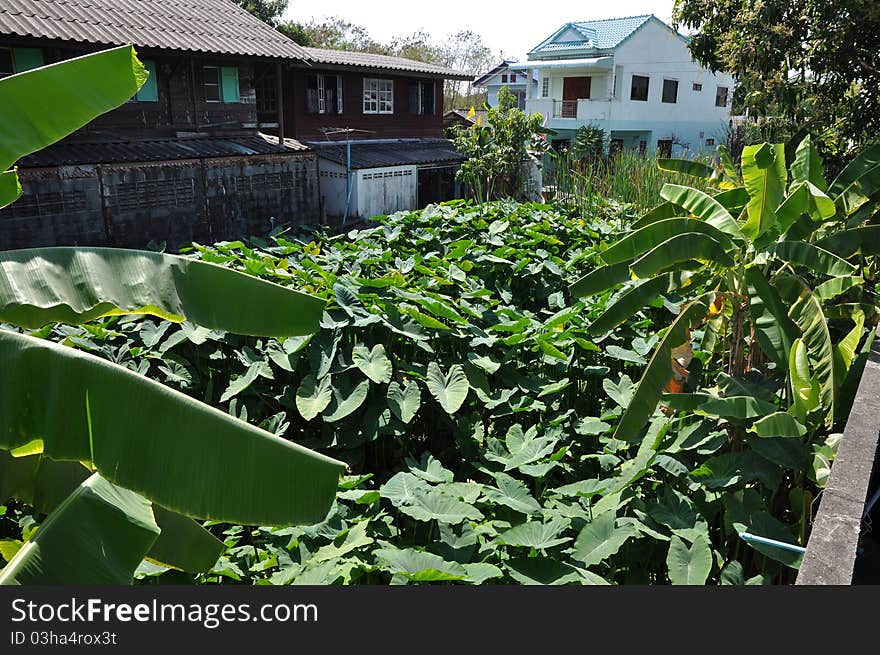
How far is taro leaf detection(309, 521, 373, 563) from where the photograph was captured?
2.68 meters

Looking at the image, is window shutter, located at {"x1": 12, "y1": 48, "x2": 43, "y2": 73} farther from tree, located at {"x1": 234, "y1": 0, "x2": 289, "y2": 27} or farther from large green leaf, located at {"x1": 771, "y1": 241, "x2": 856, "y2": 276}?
tree, located at {"x1": 234, "y1": 0, "x2": 289, "y2": 27}

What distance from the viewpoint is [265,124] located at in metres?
18.2

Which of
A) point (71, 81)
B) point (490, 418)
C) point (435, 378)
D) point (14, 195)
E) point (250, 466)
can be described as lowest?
point (490, 418)

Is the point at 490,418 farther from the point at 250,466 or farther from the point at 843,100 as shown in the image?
the point at 843,100

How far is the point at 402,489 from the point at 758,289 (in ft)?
6.40

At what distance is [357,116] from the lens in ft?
67.9

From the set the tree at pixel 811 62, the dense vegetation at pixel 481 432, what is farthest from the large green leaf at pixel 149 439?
the tree at pixel 811 62

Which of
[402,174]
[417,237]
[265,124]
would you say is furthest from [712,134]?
[417,237]

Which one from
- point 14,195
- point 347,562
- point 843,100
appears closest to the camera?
point 14,195

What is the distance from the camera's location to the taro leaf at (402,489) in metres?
2.96

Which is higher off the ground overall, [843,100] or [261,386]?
[843,100]

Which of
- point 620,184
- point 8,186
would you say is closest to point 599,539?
point 8,186

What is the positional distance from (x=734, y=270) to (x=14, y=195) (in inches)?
126

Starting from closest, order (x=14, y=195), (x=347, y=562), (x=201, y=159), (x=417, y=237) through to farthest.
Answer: (x=14, y=195)
(x=347, y=562)
(x=417, y=237)
(x=201, y=159)
